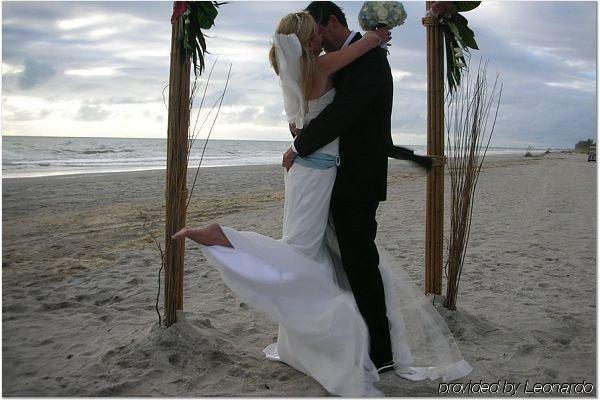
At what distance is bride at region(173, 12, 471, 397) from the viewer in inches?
96.8

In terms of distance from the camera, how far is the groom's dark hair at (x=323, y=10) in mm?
2545

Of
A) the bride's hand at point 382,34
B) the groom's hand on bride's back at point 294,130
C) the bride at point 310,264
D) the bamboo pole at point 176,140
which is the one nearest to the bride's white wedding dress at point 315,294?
the bride at point 310,264

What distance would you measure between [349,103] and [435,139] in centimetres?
109

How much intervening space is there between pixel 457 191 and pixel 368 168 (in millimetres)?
1093

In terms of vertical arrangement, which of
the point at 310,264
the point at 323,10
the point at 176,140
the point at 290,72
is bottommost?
the point at 310,264

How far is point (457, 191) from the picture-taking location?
11.3ft

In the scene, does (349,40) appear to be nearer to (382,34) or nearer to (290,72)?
(382,34)

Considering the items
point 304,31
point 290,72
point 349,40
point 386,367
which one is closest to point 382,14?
point 349,40

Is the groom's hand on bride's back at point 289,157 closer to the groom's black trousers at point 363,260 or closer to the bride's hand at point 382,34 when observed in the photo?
the groom's black trousers at point 363,260

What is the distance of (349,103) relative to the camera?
2459 mm

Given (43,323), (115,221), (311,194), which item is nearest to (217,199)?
(115,221)

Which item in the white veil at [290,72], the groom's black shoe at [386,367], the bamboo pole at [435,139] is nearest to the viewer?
the white veil at [290,72]

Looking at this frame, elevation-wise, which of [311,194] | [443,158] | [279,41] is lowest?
[311,194]

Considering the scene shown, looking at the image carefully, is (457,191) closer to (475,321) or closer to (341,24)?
(475,321)
